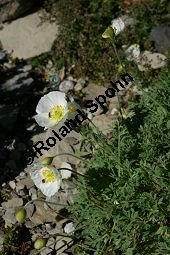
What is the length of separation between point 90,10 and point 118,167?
231 centimetres

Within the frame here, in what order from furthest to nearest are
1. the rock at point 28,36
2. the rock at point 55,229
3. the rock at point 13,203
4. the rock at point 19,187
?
the rock at point 28,36, the rock at point 19,187, the rock at point 13,203, the rock at point 55,229

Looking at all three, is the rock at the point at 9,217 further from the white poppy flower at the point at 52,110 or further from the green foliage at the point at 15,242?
the white poppy flower at the point at 52,110

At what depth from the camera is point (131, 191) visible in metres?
3.10

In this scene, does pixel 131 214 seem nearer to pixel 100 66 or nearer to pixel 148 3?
pixel 100 66

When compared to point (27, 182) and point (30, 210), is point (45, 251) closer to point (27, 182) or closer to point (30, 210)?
point (30, 210)

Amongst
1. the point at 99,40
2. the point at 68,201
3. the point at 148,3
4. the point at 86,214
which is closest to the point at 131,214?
the point at 86,214

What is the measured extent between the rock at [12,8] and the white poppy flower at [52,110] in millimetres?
2429

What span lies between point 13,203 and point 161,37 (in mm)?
1872

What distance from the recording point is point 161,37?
4660 millimetres

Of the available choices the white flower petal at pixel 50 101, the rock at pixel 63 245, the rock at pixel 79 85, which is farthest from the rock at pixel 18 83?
the white flower petal at pixel 50 101

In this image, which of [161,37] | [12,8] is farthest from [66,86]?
[12,8]

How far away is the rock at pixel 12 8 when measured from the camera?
5248 millimetres

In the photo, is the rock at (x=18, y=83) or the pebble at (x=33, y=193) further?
the rock at (x=18, y=83)

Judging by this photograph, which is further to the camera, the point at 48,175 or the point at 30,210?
the point at 30,210
